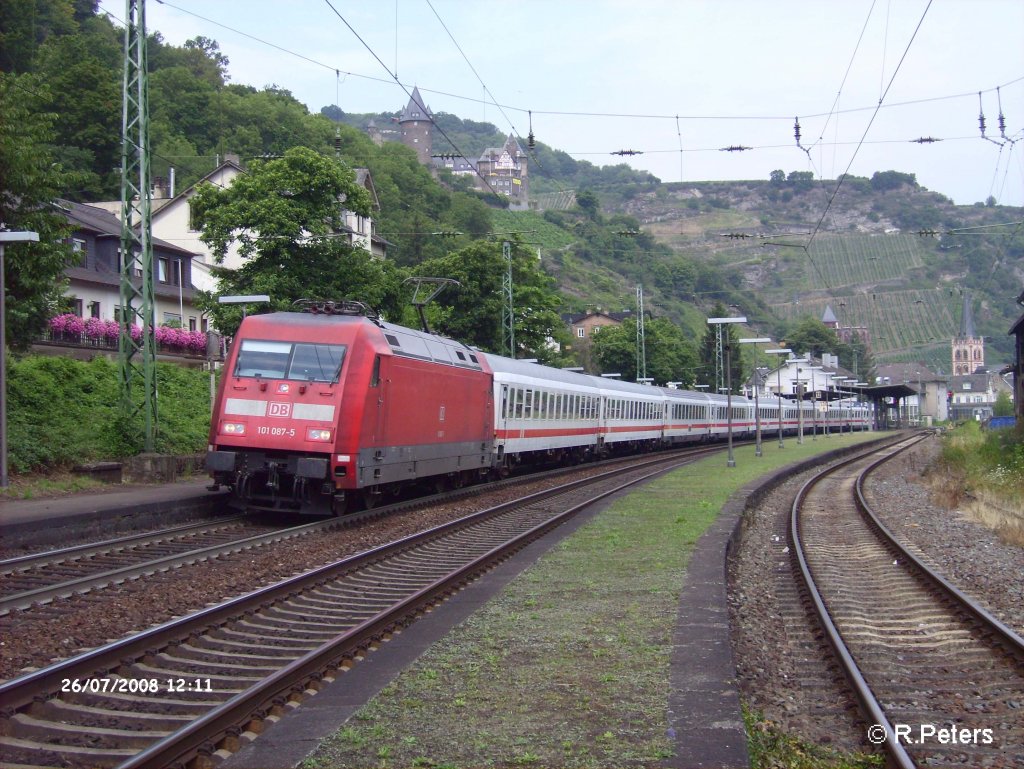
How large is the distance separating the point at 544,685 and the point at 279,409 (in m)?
10.8

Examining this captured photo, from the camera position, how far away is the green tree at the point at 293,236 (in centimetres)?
A: 3120

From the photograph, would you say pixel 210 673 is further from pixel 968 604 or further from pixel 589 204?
pixel 589 204

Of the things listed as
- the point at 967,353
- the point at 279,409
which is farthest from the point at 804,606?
the point at 967,353

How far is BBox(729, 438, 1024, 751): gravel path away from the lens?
7.27 metres

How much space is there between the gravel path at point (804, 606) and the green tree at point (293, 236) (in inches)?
578

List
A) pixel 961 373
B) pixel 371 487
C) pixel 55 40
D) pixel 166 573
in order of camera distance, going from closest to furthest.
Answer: pixel 166 573 → pixel 371 487 → pixel 55 40 → pixel 961 373

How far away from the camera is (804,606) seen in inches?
457

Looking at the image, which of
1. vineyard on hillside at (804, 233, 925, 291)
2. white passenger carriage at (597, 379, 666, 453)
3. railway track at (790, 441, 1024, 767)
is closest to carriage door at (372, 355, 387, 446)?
railway track at (790, 441, 1024, 767)

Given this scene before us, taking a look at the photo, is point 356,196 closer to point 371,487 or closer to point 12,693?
point 371,487

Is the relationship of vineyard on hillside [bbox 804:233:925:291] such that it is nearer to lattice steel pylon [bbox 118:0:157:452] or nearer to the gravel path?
the gravel path

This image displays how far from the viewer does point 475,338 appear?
6288 centimetres

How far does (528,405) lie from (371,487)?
1219 centimetres

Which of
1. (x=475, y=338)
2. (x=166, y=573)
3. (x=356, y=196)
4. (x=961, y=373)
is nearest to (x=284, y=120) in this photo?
(x=475, y=338)

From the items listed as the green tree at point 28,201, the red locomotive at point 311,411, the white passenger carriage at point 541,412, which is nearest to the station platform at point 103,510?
the red locomotive at point 311,411
